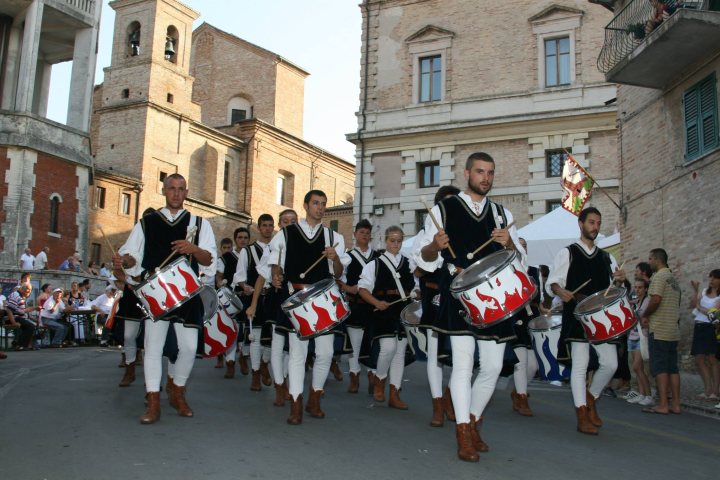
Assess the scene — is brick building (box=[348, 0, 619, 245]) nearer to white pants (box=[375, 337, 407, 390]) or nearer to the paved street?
white pants (box=[375, 337, 407, 390])

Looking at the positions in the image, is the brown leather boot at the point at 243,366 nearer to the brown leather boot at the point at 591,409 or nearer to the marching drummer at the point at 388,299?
the marching drummer at the point at 388,299

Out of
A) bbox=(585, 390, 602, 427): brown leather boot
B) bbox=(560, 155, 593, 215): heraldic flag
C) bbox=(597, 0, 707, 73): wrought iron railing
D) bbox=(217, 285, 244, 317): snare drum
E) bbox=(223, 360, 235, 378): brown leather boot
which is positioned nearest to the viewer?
bbox=(585, 390, 602, 427): brown leather boot

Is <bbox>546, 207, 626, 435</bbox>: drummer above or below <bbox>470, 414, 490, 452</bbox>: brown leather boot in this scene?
above

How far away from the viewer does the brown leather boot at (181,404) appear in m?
6.70

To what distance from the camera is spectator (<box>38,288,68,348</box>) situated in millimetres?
18438

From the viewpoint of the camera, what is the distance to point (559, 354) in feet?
24.5

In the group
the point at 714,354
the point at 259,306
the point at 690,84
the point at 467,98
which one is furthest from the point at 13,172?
the point at 714,354

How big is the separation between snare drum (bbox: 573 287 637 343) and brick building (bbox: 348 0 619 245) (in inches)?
800

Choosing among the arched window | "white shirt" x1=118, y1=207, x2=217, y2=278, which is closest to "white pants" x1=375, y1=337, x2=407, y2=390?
"white shirt" x1=118, y1=207, x2=217, y2=278

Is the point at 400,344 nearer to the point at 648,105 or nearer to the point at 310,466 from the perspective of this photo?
the point at 310,466

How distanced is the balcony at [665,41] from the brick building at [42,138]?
22266 mm

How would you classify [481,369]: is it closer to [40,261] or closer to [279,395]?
[279,395]

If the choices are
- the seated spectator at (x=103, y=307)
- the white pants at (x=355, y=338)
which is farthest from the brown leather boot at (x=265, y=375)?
the seated spectator at (x=103, y=307)

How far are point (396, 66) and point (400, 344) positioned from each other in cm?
2434
